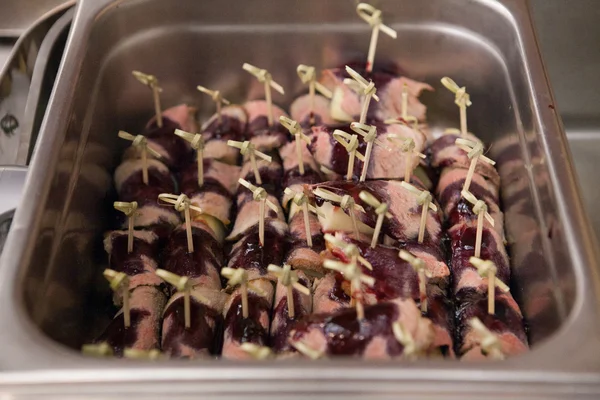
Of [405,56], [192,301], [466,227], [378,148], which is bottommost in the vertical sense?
[192,301]

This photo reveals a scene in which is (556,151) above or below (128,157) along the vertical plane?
above

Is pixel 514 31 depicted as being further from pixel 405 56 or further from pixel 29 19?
pixel 29 19

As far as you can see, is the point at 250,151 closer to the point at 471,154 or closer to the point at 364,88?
the point at 364,88

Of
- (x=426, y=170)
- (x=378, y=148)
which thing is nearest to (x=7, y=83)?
(x=378, y=148)

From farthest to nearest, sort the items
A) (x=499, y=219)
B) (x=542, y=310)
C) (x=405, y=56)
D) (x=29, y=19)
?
1. (x=29, y=19)
2. (x=405, y=56)
3. (x=499, y=219)
4. (x=542, y=310)

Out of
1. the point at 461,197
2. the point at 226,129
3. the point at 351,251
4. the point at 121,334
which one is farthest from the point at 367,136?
the point at 121,334
